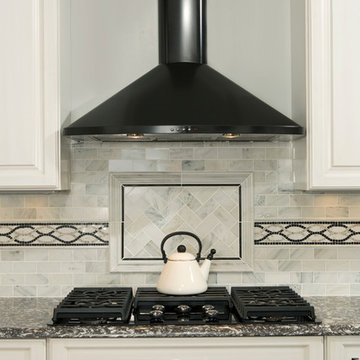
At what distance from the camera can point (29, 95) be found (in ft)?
9.16

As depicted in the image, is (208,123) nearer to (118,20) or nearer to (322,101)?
(322,101)

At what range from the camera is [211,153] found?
10.3 ft

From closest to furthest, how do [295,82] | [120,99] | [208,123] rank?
[208,123] → [120,99] → [295,82]

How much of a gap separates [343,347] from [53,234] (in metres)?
1.44

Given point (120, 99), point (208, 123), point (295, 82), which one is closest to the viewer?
point (208, 123)

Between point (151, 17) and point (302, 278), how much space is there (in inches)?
58.3

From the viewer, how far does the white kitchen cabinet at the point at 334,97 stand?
110 inches

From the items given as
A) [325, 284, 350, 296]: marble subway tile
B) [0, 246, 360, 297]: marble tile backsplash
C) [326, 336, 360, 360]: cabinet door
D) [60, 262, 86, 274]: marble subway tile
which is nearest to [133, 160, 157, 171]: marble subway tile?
[0, 246, 360, 297]: marble tile backsplash

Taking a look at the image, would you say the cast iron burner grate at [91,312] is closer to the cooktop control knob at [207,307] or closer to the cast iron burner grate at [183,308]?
the cast iron burner grate at [183,308]

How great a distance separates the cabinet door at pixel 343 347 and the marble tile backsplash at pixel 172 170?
601mm

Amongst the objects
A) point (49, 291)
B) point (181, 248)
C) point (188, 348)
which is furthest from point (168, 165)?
point (188, 348)

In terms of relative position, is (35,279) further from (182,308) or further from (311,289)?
(311,289)

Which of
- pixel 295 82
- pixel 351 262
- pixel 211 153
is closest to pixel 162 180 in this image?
pixel 211 153

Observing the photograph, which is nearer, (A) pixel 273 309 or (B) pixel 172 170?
(A) pixel 273 309
